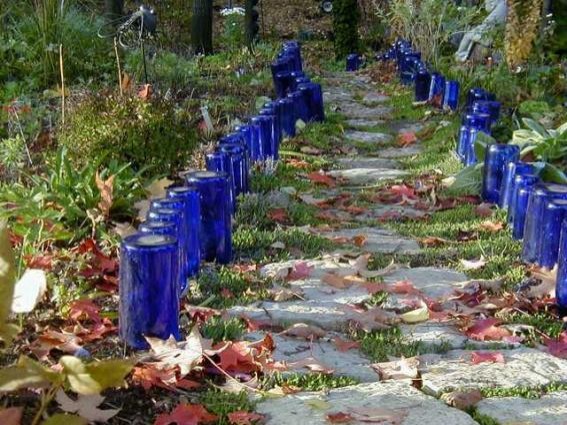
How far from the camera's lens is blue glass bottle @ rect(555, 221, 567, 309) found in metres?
2.77

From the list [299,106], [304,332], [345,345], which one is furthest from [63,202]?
[299,106]

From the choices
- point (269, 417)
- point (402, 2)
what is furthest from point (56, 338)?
point (402, 2)

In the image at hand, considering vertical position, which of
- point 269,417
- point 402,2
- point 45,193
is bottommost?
point 269,417

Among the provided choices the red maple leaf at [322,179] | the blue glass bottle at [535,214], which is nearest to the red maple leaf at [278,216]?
the red maple leaf at [322,179]

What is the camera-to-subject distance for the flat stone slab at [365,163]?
5402mm

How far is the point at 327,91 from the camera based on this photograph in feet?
28.7

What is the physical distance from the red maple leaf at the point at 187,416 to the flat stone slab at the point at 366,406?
0.13m

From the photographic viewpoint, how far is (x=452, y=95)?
22.6 feet

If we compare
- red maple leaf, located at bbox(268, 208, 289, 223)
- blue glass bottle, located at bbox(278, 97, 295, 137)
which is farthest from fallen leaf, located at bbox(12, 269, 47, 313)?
blue glass bottle, located at bbox(278, 97, 295, 137)

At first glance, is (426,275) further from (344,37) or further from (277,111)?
(344,37)

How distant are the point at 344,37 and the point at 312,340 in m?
9.80

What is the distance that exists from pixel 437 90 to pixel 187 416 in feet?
19.0

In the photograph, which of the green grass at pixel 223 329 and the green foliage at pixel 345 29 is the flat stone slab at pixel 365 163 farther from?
the green foliage at pixel 345 29

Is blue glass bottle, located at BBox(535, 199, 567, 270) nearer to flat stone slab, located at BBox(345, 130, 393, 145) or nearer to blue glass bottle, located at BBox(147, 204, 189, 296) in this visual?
blue glass bottle, located at BBox(147, 204, 189, 296)
